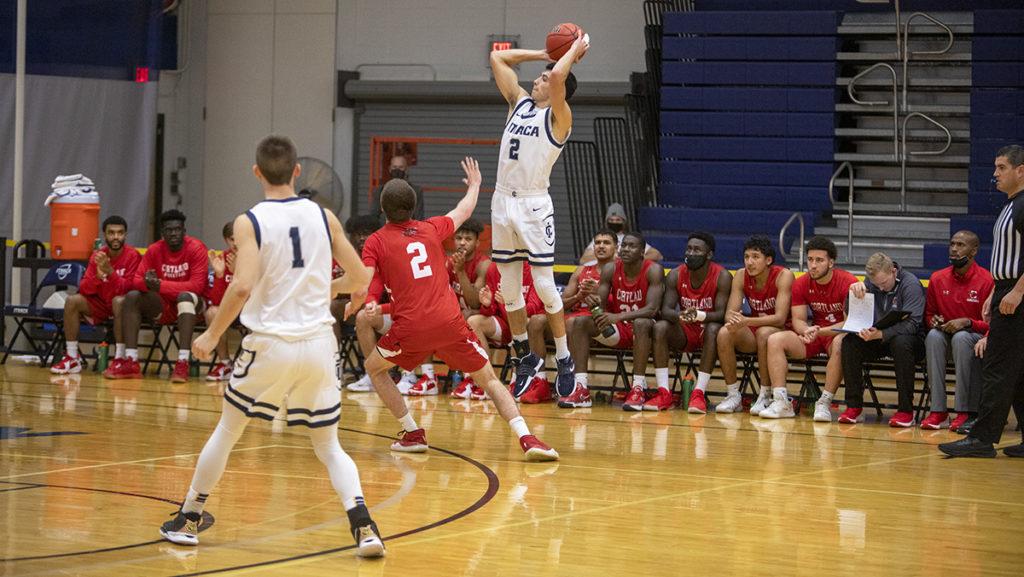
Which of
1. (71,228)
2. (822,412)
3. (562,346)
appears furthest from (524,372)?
(71,228)

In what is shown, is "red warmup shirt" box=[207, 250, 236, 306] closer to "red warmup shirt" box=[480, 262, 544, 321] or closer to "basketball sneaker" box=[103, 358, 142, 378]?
"basketball sneaker" box=[103, 358, 142, 378]

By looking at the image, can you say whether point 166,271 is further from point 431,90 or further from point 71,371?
point 431,90

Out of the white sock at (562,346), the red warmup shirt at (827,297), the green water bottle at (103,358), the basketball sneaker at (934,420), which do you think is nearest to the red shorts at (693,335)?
the red warmup shirt at (827,297)

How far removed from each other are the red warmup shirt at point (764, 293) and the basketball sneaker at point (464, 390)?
2436 millimetres

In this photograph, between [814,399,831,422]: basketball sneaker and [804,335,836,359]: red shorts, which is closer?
[814,399,831,422]: basketball sneaker

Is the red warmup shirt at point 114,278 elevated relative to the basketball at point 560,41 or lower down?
lower down

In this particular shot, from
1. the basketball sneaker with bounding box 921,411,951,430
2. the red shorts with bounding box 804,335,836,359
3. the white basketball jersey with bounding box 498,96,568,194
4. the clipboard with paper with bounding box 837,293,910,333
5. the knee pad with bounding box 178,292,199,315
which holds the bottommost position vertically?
the basketball sneaker with bounding box 921,411,951,430

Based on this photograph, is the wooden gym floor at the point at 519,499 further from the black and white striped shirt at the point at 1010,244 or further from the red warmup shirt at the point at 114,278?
the red warmup shirt at the point at 114,278

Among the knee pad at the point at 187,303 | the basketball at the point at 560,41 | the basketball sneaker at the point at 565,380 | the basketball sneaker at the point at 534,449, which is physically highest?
the basketball at the point at 560,41

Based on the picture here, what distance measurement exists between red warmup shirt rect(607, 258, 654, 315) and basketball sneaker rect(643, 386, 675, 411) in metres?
0.71

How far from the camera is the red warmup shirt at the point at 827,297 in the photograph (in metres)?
9.70

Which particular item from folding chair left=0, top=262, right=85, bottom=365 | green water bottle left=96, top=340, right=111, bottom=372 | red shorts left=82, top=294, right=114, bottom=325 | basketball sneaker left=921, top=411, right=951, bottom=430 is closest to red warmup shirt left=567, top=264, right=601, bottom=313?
basketball sneaker left=921, top=411, right=951, bottom=430

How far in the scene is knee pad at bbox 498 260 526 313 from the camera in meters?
8.66

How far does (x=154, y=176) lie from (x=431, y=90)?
4253 mm
